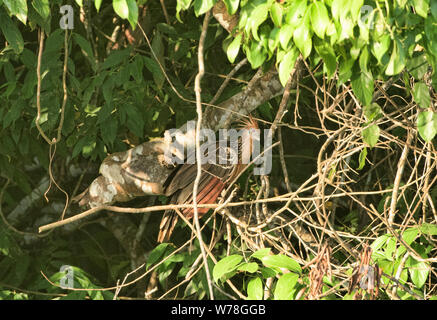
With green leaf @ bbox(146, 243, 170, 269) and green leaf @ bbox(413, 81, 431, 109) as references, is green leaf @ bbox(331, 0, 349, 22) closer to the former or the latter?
green leaf @ bbox(413, 81, 431, 109)

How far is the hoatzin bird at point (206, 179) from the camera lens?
294cm

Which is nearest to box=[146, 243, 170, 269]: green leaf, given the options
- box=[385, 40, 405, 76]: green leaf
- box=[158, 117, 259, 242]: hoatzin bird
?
box=[158, 117, 259, 242]: hoatzin bird

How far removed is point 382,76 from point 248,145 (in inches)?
35.9

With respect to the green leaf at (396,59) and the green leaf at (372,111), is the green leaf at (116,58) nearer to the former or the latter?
the green leaf at (372,111)

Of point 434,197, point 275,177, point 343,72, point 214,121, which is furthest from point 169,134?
point 434,197

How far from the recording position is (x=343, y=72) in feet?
6.83

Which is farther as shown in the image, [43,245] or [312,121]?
[43,245]

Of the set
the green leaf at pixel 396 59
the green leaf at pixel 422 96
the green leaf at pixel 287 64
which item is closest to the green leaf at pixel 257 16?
the green leaf at pixel 287 64

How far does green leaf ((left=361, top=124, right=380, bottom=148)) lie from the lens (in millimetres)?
2231

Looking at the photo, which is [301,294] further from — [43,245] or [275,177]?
[43,245]

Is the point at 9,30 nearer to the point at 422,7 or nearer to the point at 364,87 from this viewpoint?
the point at 364,87

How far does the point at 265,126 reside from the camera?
3.31 metres

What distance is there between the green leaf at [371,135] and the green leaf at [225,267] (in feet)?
1.80

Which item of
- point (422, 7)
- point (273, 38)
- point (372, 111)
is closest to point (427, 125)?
point (372, 111)
